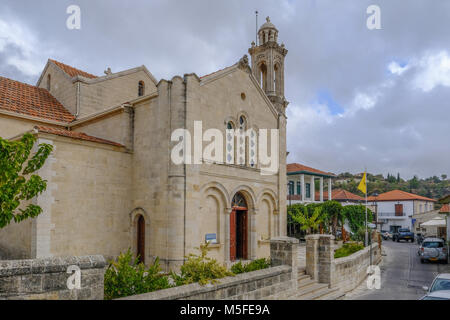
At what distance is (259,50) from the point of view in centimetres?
2672

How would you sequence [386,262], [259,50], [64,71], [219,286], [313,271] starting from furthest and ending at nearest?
[259,50] → [386,262] → [64,71] → [313,271] → [219,286]

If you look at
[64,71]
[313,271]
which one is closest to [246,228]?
[313,271]

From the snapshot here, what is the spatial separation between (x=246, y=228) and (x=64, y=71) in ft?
47.3

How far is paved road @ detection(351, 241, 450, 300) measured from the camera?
14.5 m

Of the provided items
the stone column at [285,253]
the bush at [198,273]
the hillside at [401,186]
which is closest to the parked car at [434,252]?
the stone column at [285,253]

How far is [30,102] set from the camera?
18844 millimetres

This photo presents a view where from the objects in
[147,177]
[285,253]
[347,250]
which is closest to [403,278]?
[347,250]

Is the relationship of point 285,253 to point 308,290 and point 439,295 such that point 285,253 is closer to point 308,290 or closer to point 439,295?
point 308,290

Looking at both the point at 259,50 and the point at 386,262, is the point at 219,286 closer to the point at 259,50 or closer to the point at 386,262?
the point at 386,262

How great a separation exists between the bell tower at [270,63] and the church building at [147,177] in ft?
20.2

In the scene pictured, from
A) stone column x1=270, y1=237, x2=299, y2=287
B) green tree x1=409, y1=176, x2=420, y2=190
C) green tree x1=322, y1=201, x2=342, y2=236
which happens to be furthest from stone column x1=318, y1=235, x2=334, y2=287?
green tree x1=409, y1=176, x2=420, y2=190

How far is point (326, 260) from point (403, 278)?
700 centimetres

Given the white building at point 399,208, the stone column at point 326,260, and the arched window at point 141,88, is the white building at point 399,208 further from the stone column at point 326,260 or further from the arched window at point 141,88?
the stone column at point 326,260

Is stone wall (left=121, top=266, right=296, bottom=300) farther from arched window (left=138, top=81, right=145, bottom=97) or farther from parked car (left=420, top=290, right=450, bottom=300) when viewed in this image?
arched window (left=138, top=81, right=145, bottom=97)
